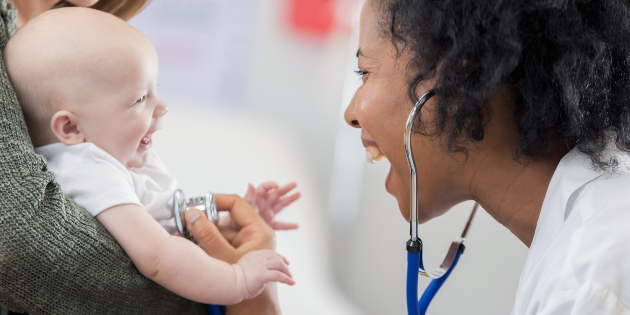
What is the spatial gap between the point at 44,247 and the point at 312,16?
205cm

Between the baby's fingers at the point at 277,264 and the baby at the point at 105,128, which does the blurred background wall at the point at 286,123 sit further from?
the baby at the point at 105,128

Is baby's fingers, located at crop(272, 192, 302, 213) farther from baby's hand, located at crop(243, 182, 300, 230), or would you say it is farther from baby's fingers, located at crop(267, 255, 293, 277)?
baby's fingers, located at crop(267, 255, 293, 277)

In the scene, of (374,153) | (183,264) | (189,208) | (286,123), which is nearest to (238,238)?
(189,208)

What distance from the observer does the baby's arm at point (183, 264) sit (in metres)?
0.87

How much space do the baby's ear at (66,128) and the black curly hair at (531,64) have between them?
24.8 inches

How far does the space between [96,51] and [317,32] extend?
1.76m

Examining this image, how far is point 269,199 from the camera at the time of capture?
1.35 meters

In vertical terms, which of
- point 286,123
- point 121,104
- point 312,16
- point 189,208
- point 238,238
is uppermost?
point 312,16

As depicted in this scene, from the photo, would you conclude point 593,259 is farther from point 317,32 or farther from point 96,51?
point 317,32

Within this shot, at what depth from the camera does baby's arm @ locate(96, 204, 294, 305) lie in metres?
0.87

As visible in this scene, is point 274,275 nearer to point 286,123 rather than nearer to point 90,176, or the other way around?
A: point 90,176

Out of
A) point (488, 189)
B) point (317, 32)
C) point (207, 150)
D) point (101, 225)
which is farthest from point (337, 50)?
point (101, 225)

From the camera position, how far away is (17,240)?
73cm

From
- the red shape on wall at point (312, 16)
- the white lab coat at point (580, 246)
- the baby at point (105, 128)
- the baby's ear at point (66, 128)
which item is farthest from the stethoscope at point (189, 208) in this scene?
the red shape on wall at point (312, 16)
